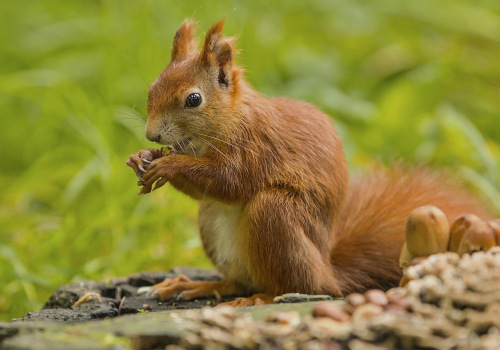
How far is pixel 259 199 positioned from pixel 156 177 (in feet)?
0.93

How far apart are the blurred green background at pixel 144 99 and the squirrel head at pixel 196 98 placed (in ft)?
0.71

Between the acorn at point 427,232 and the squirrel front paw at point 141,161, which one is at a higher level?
the squirrel front paw at point 141,161

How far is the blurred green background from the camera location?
2873 millimetres

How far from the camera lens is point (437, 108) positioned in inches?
156

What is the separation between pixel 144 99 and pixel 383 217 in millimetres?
1188

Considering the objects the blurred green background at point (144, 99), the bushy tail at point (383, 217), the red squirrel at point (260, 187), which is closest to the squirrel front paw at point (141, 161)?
the red squirrel at point (260, 187)

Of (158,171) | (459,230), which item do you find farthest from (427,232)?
(158,171)

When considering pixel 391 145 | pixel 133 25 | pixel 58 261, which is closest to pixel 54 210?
pixel 58 261

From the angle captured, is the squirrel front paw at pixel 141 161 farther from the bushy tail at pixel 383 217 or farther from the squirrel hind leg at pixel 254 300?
the bushy tail at pixel 383 217

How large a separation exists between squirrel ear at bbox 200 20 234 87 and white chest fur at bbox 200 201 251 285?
1.21ft

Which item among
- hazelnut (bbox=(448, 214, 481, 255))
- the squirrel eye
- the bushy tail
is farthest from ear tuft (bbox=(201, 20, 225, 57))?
hazelnut (bbox=(448, 214, 481, 255))

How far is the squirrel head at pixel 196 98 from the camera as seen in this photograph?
1.89m

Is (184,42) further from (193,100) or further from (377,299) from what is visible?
(377,299)

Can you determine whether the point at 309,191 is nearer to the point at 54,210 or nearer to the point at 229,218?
the point at 229,218
